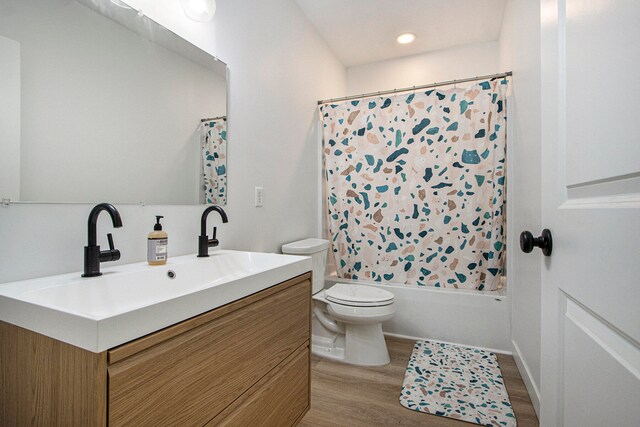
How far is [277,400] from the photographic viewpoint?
1.10 m

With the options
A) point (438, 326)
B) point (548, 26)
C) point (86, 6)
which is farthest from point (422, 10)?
point (438, 326)

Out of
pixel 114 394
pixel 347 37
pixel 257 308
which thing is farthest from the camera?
pixel 347 37

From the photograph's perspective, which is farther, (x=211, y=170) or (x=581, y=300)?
(x=211, y=170)

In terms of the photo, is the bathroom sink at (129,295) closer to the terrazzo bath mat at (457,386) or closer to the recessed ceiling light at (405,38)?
the terrazzo bath mat at (457,386)

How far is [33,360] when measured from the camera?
2.15ft

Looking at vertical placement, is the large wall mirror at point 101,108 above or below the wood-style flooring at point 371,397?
above

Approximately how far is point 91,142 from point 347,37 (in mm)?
2422

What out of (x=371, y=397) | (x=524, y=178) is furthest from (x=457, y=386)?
(x=524, y=178)

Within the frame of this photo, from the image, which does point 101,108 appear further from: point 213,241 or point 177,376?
point 177,376

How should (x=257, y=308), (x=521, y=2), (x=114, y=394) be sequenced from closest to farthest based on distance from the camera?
(x=114, y=394)
(x=257, y=308)
(x=521, y=2)

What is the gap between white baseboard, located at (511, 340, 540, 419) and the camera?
5.02 feet

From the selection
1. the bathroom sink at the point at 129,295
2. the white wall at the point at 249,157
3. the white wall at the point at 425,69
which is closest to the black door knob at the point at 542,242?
the bathroom sink at the point at 129,295

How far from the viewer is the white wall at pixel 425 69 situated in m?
2.92

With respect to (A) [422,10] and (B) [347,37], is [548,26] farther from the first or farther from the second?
(B) [347,37]
